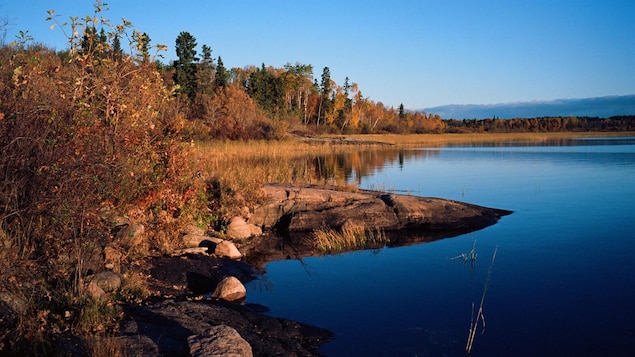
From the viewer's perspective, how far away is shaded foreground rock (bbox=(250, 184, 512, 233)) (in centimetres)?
1424

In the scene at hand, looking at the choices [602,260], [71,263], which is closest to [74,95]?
[71,263]

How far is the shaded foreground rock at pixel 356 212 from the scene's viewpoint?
14242 mm

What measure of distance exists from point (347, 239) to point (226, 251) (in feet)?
10.1

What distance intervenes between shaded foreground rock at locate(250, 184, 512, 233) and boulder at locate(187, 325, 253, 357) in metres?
8.53

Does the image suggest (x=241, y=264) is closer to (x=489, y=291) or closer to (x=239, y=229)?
(x=239, y=229)

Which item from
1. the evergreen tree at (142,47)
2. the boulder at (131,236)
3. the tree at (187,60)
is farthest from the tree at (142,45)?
the tree at (187,60)

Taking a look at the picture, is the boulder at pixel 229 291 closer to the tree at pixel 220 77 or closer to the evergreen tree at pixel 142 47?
the evergreen tree at pixel 142 47

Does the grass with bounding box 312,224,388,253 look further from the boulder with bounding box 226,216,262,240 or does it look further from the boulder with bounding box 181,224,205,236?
the boulder with bounding box 181,224,205,236

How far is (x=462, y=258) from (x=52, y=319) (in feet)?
26.3

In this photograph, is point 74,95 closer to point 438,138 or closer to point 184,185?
point 184,185

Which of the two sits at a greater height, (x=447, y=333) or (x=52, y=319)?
(x=52, y=319)

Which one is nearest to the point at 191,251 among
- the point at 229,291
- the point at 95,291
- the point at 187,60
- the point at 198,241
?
the point at 198,241

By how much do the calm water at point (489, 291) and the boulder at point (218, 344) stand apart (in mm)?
1670

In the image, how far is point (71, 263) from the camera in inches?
294
